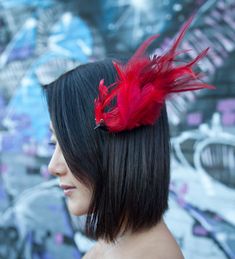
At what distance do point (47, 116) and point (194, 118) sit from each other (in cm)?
135

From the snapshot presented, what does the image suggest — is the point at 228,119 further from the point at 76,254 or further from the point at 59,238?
the point at 59,238

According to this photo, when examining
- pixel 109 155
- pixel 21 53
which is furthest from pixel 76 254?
pixel 109 155

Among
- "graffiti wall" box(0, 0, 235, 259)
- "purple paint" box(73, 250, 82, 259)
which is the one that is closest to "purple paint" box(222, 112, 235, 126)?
"graffiti wall" box(0, 0, 235, 259)

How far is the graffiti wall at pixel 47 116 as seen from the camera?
238cm

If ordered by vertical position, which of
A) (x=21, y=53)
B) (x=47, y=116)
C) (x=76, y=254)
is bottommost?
(x=76, y=254)

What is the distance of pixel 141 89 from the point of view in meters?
1.20

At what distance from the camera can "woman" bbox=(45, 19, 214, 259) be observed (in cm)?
119

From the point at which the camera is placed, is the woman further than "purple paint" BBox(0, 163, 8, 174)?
No

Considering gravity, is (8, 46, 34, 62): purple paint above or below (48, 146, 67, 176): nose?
below

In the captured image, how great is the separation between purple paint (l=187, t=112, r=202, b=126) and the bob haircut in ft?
4.02

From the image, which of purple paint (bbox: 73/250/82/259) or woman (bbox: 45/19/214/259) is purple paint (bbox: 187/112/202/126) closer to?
woman (bbox: 45/19/214/259)

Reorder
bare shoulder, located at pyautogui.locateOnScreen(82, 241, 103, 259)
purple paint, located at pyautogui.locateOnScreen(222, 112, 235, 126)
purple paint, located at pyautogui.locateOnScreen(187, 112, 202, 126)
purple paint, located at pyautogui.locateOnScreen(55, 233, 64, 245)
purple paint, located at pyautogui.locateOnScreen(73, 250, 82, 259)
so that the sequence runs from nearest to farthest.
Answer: bare shoulder, located at pyautogui.locateOnScreen(82, 241, 103, 259) → purple paint, located at pyautogui.locateOnScreen(222, 112, 235, 126) → purple paint, located at pyautogui.locateOnScreen(187, 112, 202, 126) → purple paint, located at pyautogui.locateOnScreen(73, 250, 82, 259) → purple paint, located at pyautogui.locateOnScreen(55, 233, 64, 245)

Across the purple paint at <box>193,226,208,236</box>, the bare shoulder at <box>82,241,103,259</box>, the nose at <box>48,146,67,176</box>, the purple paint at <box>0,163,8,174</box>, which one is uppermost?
the nose at <box>48,146,67,176</box>

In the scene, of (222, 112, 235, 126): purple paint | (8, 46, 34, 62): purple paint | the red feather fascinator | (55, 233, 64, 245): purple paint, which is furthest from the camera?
(8, 46, 34, 62): purple paint
